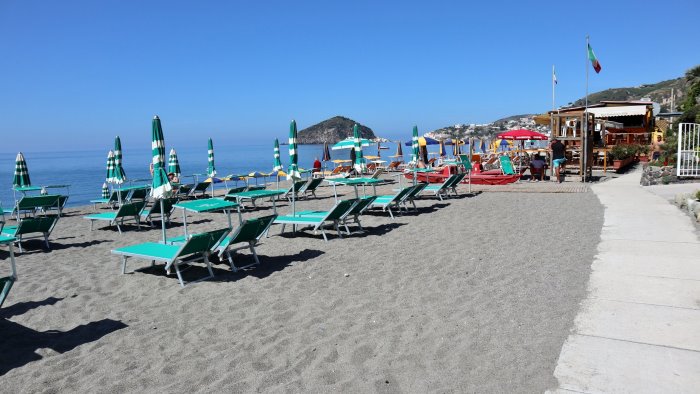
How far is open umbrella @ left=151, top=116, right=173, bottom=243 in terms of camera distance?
22.0ft

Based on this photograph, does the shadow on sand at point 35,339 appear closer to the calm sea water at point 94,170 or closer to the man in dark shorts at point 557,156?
the man in dark shorts at point 557,156

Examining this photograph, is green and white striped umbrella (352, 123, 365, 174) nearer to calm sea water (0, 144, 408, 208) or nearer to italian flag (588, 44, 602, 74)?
italian flag (588, 44, 602, 74)

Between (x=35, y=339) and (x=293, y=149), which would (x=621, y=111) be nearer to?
(x=293, y=149)

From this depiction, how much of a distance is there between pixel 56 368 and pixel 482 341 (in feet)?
10.1

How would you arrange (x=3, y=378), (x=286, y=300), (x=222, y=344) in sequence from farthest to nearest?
(x=286, y=300) < (x=222, y=344) < (x=3, y=378)

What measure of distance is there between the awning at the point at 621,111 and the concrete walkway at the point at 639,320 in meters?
17.5

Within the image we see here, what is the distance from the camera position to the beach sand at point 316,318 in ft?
11.6

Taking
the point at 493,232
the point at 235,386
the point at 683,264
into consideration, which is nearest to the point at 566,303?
the point at 683,264

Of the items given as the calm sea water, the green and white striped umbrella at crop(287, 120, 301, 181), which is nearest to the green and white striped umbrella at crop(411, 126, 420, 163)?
the green and white striped umbrella at crop(287, 120, 301, 181)

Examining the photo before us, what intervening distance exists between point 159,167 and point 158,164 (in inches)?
2.3

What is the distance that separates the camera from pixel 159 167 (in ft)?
22.4

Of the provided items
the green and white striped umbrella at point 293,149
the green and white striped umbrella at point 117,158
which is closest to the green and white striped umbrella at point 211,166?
the green and white striped umbrella at point 117,158

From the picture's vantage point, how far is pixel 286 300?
206 inches

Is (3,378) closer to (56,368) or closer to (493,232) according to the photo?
(56,368)
